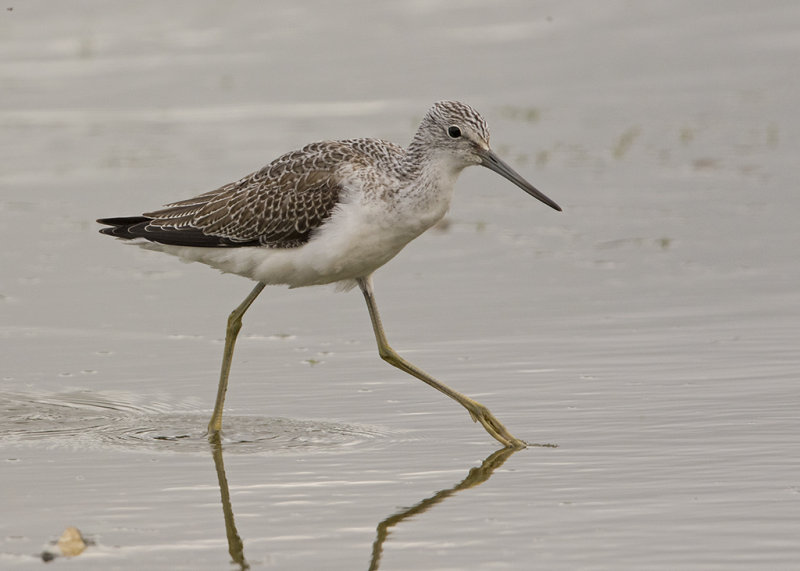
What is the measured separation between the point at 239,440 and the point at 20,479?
134 cm

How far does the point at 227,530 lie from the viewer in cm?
709

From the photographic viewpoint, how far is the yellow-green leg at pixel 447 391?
8.50m

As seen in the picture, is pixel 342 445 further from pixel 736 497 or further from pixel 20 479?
pixel 736 497

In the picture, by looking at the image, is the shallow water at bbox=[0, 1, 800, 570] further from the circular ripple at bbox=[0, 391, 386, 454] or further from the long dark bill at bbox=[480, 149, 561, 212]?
the long dark bill at bbox=[480, 149, 561, 212]

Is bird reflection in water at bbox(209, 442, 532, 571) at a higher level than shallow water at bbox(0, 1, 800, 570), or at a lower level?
lower

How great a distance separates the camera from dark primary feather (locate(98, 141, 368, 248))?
29.5 feet

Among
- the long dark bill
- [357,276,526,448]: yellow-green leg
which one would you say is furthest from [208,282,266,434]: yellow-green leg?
the long dark bill

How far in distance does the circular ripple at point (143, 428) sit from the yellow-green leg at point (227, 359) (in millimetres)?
78

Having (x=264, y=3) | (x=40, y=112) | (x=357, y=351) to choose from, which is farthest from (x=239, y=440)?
(x=264, y=3)

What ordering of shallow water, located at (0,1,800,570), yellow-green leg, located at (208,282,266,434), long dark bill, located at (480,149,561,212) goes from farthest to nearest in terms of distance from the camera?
yellow-green leg, located at (208,282,266,434)
long dark bill, located at (480,149,561,212)
shallow water, located at (0,1,800,570)

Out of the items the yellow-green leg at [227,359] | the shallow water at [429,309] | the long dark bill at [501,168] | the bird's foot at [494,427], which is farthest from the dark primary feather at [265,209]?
the bird's foot at [494,427]

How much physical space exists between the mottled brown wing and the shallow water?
1022mm

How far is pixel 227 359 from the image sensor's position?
945cm

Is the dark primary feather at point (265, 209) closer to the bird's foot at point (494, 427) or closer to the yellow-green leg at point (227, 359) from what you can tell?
the yellow-green leg at point (227, 359)
